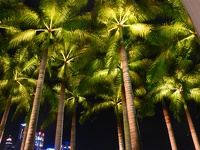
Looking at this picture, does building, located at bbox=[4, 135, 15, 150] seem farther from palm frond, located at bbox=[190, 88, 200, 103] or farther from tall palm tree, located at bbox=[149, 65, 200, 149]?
palm frond, located at bbox=[190, 88, 200, 103]

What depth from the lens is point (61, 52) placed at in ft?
55.2

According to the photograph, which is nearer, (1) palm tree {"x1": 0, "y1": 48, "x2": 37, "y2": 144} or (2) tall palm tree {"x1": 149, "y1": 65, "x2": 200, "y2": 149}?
(1) palm tree {"x1": 0, "y1": 48, "x2": 37, "y2": 144}

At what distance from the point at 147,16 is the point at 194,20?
12.0 m

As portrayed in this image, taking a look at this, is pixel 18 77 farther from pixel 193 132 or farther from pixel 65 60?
pixel 193 132

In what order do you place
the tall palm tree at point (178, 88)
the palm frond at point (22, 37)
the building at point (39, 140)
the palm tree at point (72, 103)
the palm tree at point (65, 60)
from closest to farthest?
1. the palm frond at point (22, 37)
2. the palm tree at point (65, 60)
3. the tall palm tree at point (178, 88)
4. the palm tree at point (72, 103)
5. the building at point (39, 140)

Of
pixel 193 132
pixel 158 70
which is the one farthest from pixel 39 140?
pixel 158 70

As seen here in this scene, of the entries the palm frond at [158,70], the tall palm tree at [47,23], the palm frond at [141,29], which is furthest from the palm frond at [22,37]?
the palm frond at [158,70]

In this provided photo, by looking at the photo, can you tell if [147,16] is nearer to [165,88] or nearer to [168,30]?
[168,30]

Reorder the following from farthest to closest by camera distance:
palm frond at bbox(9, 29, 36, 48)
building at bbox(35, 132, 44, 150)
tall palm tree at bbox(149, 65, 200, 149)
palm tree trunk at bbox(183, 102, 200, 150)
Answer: building at bbox(35, 132, 44, 150)
palm tree trunk at bbox(183, 102, 200, 150)
tall palm tree at bbox(149, 65, 200, 149)
palm frond at bbox(9, 29, 36, 48)

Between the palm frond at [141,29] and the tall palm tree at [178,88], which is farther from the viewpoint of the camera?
the tall palm tree at [178,88]

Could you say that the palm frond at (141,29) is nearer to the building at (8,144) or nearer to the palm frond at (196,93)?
the palm frond at (196,93)

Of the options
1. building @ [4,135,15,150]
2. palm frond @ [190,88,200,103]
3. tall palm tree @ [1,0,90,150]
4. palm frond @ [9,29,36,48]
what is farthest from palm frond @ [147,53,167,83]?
building @ [4,135,15,150]

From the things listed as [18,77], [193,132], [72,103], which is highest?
[18,77]

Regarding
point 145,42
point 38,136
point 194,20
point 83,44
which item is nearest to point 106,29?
point 83,44
